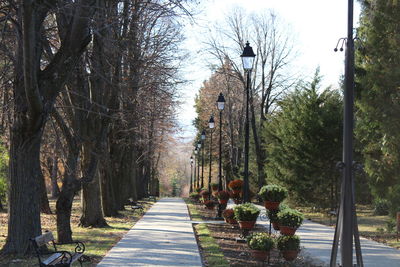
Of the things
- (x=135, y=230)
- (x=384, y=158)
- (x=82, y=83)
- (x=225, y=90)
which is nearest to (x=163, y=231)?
(x=135, y=230)

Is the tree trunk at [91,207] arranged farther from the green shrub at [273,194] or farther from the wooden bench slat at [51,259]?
the wooden bench slat at [51,259]

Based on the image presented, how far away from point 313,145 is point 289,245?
17.8 m

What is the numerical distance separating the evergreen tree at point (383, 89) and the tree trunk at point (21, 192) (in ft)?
34.9

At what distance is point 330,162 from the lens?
28.5 metres

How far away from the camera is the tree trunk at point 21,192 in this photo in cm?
1115

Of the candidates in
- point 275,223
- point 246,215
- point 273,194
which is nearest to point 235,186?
point 246,215

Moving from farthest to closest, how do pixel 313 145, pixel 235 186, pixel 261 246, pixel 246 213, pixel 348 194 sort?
pixel 313 145, pixel 235 186, pixel 246 213, pixel 261 246, pixel 348 194

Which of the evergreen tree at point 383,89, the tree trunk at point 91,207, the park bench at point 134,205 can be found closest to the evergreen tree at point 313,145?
the park bench at point 134,205

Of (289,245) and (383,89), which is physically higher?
(383,89)

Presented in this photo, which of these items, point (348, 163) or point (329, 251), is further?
point (329, 251)

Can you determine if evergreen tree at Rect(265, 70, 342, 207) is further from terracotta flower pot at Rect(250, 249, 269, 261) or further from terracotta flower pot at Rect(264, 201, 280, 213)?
terracotta flower pot at Rect(250, 249, 269, 261)

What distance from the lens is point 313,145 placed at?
28.4m

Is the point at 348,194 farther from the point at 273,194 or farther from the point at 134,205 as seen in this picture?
the point at 134,205

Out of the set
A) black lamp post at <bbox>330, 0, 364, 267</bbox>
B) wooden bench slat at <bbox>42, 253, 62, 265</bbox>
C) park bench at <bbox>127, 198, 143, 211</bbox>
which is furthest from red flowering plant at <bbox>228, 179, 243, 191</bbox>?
black lamp post at <bbox>330, 0, 364, 267</bbox>
